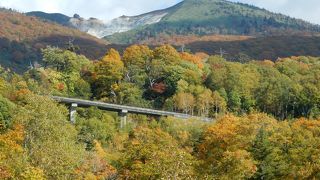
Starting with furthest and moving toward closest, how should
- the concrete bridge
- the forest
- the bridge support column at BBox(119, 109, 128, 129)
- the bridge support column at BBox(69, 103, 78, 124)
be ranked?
the bridge support column at BBox(119, 109, 128, 129) → the concrete bridge → the bridge support column at BBox(69, 103, 78, 124) → the forest

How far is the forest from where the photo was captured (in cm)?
5668

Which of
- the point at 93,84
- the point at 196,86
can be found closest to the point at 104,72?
the point at 93,84

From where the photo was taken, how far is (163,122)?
92375 millimetres

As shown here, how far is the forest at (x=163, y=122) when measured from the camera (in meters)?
56.7

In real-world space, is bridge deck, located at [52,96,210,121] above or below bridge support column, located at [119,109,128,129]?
above

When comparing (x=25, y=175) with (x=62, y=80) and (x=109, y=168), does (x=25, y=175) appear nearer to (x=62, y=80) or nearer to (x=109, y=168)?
(x=109, y=168)

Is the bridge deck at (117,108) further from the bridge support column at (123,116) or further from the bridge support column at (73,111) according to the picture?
the bridge support column at (73,111)

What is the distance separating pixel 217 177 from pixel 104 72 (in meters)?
58.6

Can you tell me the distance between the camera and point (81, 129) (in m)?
86.8

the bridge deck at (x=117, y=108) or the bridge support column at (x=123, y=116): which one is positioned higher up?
the bridge deck at (x=117, y=108)

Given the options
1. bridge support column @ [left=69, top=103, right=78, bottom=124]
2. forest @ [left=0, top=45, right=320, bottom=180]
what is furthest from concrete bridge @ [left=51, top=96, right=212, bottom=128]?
forest @ [left=0, top=45, right=320, bottom=180]

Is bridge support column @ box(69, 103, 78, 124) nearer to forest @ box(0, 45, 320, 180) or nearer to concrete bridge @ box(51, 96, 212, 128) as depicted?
concrete bridge @ box(51, 96, 212, 128)

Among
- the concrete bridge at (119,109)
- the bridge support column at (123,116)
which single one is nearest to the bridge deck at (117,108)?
the concrete bridge at (119,109)

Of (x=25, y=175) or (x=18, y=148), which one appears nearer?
(x=25, y=175)
